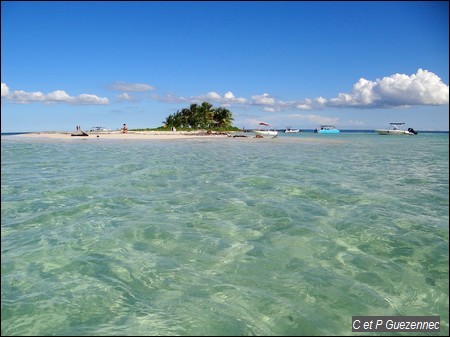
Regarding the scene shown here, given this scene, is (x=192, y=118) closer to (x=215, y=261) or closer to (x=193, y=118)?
(x=193, y=118)

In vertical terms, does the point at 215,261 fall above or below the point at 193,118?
below

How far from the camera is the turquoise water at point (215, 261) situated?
423 cm

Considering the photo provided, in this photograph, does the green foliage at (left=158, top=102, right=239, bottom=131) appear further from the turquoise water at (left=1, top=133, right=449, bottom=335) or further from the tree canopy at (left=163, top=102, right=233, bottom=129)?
the turquoise water at (left=1, top=133, right=449, bottom=335)

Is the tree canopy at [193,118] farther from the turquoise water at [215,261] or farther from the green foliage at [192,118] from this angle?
the turquoise water at [215,261]

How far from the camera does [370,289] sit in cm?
512

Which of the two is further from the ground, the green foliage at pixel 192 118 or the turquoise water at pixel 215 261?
the green foliage at pixel 192 118

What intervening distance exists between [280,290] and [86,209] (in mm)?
7125

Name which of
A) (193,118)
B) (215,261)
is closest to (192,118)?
(193,118)

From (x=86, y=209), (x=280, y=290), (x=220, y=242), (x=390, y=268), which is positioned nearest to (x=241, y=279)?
(x=280, y=290)

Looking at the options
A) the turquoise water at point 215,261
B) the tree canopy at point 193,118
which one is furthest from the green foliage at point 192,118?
the turquoise water at point 215,261

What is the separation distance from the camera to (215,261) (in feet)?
20.0

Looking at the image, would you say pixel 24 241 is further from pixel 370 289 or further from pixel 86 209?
pixel 370 289

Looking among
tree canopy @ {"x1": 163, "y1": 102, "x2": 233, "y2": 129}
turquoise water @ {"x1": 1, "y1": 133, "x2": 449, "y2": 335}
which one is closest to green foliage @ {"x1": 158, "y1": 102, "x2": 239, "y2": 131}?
tree canopy @ {"x1": 163, "y1": 102, "x2": 233, "y2": 129}

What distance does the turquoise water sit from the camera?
13.9 feet
